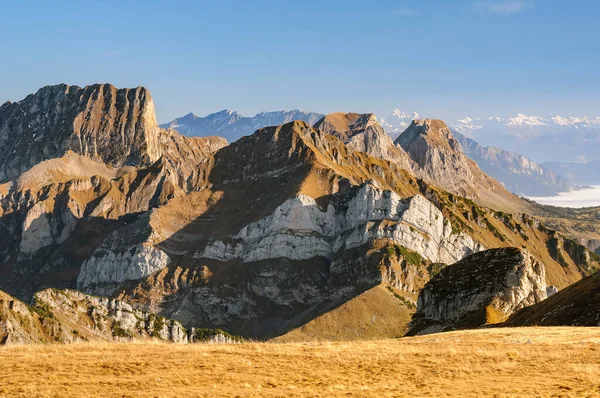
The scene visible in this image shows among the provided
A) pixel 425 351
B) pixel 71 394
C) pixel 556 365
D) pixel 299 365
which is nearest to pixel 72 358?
pixel 71 394

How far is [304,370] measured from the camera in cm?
4066

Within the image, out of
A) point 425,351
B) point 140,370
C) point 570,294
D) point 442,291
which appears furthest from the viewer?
point 442,291

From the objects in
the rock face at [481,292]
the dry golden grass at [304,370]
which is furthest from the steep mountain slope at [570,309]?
the dry golden grass at [304,370]

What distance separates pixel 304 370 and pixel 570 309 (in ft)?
172

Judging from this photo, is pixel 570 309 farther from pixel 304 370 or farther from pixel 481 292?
pixel 304 370

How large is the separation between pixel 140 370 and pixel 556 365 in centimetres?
2423

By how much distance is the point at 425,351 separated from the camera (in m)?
48.7

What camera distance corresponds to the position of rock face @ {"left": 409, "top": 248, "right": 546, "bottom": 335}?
112375 millimetres

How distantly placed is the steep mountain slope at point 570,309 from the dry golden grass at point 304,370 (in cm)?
2939

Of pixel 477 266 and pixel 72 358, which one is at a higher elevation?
pixel 477 266

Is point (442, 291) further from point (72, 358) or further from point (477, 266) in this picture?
point (72, 358)

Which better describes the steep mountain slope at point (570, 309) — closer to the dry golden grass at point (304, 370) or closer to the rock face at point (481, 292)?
the rock face at point (481, 292)

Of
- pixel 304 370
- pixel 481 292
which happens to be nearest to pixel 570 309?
pixel 481 292

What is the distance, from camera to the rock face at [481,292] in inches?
4424
